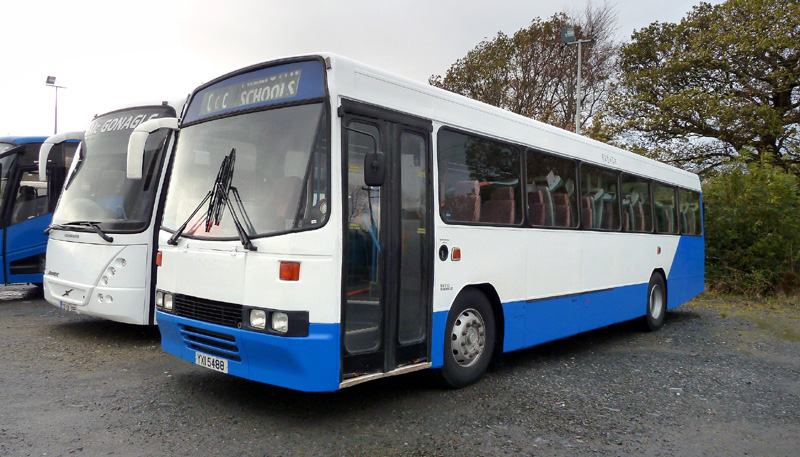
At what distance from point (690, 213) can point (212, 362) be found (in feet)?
34.5

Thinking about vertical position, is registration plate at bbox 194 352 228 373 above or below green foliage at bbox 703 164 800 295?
below

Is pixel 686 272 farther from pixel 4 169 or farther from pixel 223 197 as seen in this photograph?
pixel 4 169

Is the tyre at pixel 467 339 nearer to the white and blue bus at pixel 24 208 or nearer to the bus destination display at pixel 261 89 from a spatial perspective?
the bus destination display at pixel 261 89

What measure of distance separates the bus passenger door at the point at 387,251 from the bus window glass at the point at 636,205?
196 inches

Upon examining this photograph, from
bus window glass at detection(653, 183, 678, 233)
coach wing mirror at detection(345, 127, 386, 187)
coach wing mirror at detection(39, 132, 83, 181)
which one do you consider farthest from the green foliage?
coach wing mirror at detection(39, 132, 83, 181)

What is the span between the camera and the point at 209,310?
5051 millimetres

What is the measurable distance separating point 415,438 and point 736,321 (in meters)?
9.54

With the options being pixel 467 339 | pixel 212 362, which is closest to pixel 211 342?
pixel 212 362

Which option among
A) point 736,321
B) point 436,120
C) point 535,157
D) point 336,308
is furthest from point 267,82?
point 736,321

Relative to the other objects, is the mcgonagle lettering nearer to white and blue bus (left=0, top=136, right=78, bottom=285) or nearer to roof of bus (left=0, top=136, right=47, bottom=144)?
white and blue bus (left=0, top=136, right=78, bottom=285)

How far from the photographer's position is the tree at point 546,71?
86.3 feet

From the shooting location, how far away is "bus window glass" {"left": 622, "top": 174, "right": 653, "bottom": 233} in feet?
31.4

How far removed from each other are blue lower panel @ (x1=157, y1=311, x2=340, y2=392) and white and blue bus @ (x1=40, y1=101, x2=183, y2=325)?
303cm

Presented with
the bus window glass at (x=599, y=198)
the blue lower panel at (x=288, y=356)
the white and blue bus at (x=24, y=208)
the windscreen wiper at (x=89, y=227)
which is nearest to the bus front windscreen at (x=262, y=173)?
the blue lower panel at (x=288, y=356)
